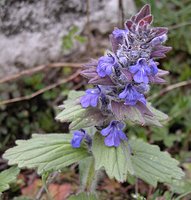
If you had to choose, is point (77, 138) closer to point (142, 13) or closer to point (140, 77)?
point (140, 77)

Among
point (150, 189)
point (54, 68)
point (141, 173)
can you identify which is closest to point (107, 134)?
point (141, 173)

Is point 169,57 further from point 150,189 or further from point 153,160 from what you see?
point 153,160

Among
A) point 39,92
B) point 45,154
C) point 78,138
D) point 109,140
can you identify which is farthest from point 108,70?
point 39,92

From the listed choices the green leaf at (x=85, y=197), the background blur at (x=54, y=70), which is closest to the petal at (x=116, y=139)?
the green leaf at (x=85, y=197)

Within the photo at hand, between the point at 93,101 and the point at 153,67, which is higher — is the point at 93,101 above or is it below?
below

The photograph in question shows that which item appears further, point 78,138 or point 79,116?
point 78,138

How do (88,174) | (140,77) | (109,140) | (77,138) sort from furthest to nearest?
(88,174)
(77,138)
(109,140)
(140,77)
